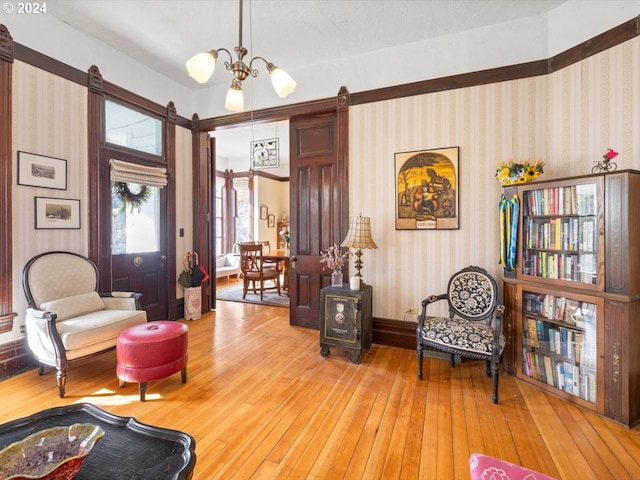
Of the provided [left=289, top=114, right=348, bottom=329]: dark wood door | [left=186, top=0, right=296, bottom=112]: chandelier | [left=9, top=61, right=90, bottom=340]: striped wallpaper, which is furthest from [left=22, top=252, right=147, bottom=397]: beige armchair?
[left=186, top=0, right=296, bottom=112]: chandelier

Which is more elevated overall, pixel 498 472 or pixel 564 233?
pixel 564 233

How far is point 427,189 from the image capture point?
3.48 m

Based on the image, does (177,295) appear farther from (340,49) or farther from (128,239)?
(340,49)

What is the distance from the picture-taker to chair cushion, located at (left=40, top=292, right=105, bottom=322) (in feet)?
9.22

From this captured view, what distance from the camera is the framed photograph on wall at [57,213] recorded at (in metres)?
3.11

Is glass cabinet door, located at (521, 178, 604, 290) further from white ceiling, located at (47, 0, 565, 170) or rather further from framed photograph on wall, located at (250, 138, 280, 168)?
framed photograph on wall, located at (250, 138, 280, 168)

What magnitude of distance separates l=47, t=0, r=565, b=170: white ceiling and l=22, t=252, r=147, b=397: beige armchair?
247 centimetres

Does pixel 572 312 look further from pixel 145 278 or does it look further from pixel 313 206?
pixel 145 278

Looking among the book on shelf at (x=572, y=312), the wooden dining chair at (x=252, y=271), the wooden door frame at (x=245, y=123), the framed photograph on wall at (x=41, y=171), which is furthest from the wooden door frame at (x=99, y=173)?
the book on shelf at (x=572, y=312)

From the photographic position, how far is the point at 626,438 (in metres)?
2.04

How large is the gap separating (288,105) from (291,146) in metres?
0.52

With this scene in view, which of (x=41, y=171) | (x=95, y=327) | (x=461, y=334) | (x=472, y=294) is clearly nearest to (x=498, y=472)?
(x=461, y=334)

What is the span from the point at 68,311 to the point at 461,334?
3.51 metres

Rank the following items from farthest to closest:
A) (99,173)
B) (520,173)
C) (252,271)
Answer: (252,271)
(99,173)
(520,173)
